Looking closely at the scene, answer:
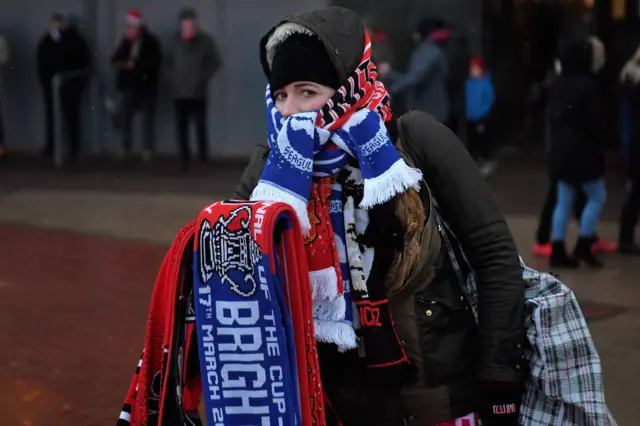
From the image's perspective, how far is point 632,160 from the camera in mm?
9430

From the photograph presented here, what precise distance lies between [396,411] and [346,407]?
4.7 inches

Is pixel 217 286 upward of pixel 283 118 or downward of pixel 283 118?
downward

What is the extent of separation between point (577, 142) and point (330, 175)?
6355 mm

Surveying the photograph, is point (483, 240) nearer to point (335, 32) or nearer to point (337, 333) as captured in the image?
point (337, 333)

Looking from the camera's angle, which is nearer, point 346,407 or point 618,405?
point 346,407

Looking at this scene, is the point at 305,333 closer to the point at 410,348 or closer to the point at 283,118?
the point at 410,348

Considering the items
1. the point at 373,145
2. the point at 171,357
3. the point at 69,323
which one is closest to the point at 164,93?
the point at 69,323

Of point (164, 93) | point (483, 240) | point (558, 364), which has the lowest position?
point (558, 364)

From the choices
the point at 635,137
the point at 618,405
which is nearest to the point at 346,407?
the point at 618,405

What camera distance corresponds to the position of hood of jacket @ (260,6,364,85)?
2.56 metres

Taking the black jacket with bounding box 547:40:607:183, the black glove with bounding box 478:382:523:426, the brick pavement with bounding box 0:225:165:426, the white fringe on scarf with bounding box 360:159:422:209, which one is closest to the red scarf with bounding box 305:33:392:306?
the white fringe on scarf with bounding box 360:159:422:209

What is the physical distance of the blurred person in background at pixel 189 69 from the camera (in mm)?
15844

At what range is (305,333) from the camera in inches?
92.8

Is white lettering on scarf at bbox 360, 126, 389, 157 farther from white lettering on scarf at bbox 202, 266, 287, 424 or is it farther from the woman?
white lettering on scarf at bbox 202, 266, 287, 424
